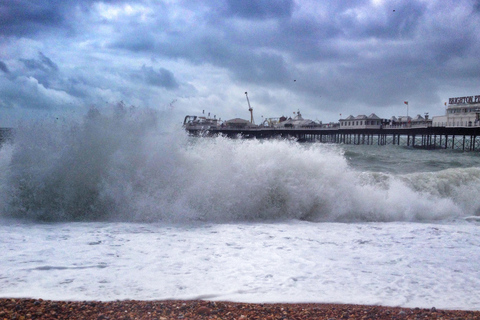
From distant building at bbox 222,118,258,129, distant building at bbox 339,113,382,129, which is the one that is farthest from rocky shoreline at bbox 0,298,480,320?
distant building at bbox 222,118,258,129

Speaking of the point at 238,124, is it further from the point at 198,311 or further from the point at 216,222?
the point at 198,311

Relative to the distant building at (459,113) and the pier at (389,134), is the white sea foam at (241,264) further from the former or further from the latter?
the distant building at (459,113)

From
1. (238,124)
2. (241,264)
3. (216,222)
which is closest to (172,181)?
(216,222)

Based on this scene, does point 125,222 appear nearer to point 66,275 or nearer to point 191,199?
point 191,199

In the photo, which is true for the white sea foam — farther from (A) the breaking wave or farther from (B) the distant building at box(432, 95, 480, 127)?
(B) the distant building at box(432, 95, 480, 127)

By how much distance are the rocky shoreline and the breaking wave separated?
3664 millimetres

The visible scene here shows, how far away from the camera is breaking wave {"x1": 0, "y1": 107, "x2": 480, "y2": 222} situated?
285 inches

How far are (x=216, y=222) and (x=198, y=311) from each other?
377 cm

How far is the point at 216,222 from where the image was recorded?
7.04 m

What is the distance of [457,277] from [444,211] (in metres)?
4.84

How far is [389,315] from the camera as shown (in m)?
3.31

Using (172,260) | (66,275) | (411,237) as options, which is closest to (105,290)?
(66,275)

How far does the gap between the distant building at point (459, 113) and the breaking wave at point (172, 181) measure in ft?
140

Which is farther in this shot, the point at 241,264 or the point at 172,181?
the point at 172,181
